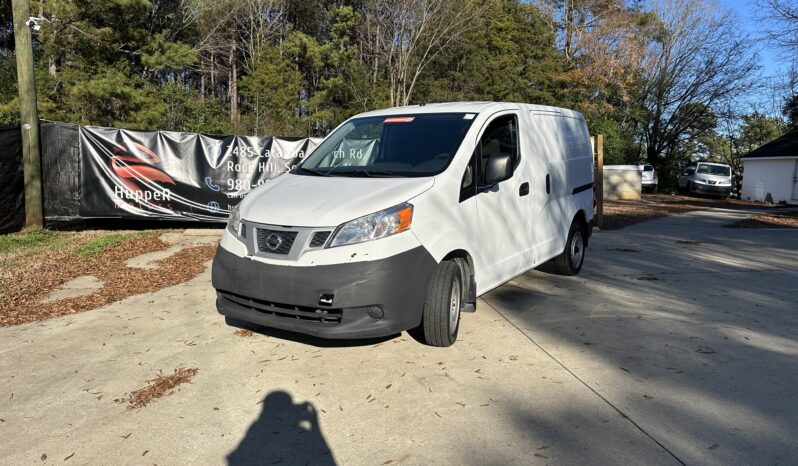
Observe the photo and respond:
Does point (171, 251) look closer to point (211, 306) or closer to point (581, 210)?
point (211, 306)

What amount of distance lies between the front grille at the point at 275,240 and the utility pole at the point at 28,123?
775cm

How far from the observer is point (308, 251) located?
12.9 ft

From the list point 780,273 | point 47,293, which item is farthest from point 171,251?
point 780,273

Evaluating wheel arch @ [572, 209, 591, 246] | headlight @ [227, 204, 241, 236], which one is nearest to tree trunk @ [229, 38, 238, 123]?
wheel arch @ [572, 209, 591, 246]

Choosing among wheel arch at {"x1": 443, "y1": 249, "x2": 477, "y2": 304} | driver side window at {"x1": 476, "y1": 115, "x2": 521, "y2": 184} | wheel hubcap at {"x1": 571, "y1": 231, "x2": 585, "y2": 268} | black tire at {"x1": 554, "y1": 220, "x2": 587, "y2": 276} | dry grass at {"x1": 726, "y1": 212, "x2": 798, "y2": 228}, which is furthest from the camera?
dry grass at {"x1": 726, "y1": 212, "x2": 798, "y2": 228}

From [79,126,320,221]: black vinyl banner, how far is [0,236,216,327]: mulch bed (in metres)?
1.47

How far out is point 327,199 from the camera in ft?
13.7

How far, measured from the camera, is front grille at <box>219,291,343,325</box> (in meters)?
3.92

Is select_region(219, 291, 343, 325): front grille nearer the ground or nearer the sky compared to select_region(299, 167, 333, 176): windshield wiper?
nearer the ground

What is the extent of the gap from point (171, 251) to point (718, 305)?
764 cm

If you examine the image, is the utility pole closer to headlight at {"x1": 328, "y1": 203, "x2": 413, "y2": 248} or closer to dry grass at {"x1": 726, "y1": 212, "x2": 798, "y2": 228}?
headlight at {"x1": 328, "y1": 203, "x2": 413, "y2": 248}

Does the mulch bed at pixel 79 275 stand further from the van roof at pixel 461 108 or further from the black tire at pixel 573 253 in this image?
the black tire at pixel 573 253

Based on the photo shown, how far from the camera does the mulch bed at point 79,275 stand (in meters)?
5.82

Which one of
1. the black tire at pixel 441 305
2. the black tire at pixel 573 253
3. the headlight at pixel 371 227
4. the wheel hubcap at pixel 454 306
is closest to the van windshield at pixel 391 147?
the headlight at pixel 371 227
